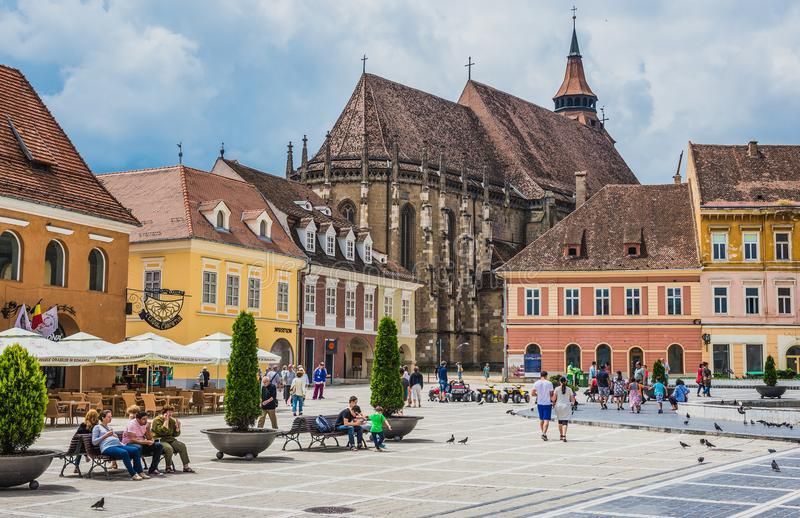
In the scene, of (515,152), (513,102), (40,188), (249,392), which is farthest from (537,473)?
(513,102)

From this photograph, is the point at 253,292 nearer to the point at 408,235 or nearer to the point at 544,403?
the point at 544,403

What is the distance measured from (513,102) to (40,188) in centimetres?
6562

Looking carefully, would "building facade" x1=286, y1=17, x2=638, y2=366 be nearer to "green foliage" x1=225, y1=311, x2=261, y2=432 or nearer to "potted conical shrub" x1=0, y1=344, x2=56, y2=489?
"green foliage" x1=225, y1=311, x2=261, y2=432

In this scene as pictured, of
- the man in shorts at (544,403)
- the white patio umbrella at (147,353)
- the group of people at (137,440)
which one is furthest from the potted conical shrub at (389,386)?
the white patio umbrella at (147,353)

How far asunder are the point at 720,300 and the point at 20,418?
150 feet

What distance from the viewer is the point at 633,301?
5581cm

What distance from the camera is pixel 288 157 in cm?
7319

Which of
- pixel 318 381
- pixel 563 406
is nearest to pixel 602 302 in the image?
pixel 318 381

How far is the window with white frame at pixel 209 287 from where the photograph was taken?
144 feet

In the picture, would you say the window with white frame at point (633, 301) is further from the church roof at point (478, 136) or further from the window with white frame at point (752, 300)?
the church roof at point (478, 136)

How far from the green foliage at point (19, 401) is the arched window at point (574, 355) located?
44.0 m

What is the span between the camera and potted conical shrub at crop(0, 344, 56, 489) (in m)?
14.5

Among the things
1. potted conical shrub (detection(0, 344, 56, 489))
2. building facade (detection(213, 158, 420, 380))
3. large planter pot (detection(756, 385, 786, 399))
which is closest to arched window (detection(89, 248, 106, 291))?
building facade (detection(213, 158, 420, 380))

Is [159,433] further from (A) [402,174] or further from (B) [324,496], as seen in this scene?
(A) [402,174]
